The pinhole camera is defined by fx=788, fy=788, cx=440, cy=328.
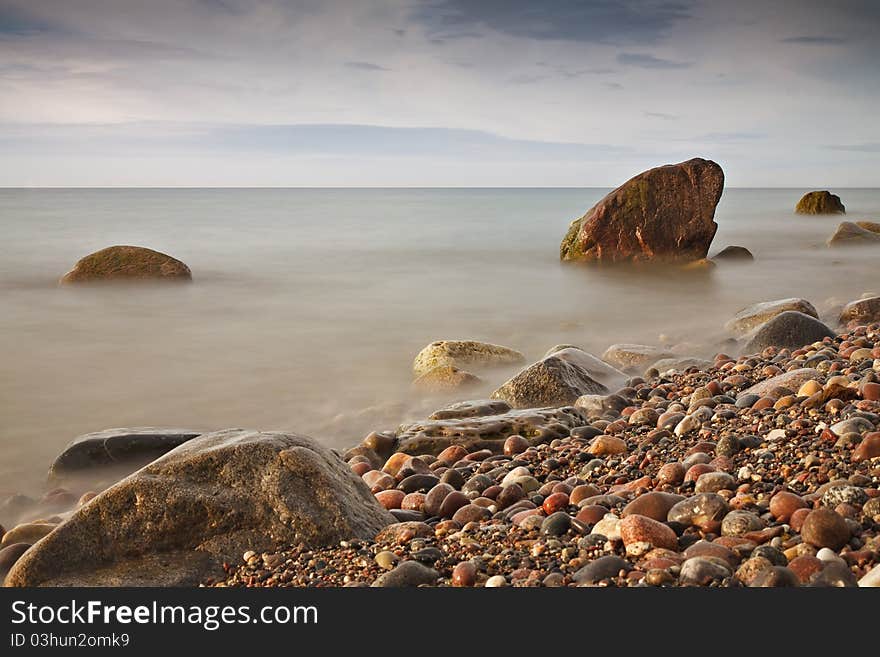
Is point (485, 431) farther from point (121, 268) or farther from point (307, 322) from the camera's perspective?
point (121, 268)

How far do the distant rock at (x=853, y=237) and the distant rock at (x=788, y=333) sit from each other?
434 inches

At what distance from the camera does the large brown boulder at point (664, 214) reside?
12102mm

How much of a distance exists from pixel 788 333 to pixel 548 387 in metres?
2.23

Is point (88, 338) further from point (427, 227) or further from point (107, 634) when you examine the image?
point (427, 227)

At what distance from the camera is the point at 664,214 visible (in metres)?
12.3

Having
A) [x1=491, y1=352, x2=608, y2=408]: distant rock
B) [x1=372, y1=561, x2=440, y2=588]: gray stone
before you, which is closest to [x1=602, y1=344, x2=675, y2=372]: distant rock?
[x1=491, y1=352, x2=608, y2=408]: distant rock

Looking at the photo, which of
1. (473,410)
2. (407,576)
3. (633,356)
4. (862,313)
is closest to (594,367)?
(633,356)

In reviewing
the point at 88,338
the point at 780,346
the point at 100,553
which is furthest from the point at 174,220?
the point at 100,553

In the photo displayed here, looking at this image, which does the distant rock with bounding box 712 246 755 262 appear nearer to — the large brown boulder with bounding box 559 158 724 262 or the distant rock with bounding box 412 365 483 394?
the large brown boulder with bounding box 559 158 724 262

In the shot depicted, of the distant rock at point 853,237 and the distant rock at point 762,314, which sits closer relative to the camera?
the distant rock at point 762,314

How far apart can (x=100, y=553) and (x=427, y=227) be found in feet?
75.3

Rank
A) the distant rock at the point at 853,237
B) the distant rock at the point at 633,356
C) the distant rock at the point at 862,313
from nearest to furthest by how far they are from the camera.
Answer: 1. the distant rock at the point at 633,356
2. the distant rock at the point at 862,313
3. the distant rock at the point at 853,237

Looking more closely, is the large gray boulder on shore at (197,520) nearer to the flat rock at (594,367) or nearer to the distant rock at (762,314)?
the flat rock at (594,367)

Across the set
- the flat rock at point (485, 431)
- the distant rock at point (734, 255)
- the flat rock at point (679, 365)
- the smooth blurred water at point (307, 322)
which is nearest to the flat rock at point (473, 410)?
the flat rock at point (485, 431)
